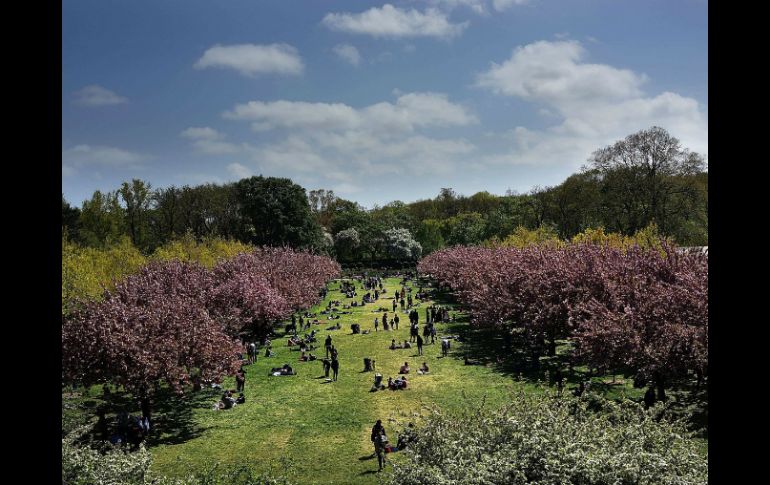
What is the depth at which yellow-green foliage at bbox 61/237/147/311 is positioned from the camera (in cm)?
2680

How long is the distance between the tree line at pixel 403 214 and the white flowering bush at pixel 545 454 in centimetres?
2831

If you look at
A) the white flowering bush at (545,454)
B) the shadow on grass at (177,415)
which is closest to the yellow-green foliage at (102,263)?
the shadow on grass at (177,415)

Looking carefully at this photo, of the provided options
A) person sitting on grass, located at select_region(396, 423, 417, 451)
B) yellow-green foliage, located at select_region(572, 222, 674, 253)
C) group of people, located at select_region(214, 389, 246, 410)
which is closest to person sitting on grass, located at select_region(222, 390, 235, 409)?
group of people, located at select_region(214, 389, 246, 410)

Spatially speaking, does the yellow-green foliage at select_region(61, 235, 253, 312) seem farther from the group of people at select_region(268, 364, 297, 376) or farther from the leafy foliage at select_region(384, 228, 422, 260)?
the leafy foliage at select_region(384, 228, 422, 260)

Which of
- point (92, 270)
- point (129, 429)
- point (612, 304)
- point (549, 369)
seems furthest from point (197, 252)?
point (612, 304)

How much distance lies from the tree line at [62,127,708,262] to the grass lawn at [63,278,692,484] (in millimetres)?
18005

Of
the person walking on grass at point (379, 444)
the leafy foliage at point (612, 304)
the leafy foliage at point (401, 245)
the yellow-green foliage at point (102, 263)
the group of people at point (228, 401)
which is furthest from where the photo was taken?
the leafy foliage at point (401, 245)

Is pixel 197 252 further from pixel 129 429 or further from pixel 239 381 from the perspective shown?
pixel 129 429

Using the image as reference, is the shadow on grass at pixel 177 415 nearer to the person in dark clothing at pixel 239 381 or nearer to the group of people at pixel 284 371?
the person in dark clothing at pixel 239 381

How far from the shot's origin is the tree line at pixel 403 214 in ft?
173

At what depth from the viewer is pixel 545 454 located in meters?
9.03

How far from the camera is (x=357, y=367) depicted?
30391 mm

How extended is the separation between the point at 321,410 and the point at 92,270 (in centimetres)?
2036

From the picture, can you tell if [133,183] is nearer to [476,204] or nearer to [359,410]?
[359,410]
